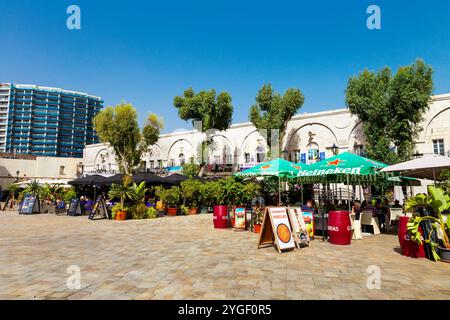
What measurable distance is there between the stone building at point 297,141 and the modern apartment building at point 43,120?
93.7 meters

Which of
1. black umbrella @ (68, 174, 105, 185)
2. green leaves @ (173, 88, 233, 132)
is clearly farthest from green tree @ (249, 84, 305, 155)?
black umbrella @ (68, 174, 105, 185)

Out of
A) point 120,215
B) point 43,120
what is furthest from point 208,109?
point 43,120

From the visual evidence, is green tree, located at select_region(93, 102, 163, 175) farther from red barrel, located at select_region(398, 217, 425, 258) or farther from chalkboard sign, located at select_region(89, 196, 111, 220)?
red barrel, located at select_region(398, 217, 425, 258)

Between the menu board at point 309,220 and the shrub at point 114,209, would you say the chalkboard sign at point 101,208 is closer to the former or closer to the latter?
the shrub at point 114,209

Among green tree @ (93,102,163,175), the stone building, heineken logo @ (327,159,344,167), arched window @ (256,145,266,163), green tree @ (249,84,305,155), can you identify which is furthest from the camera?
green tree @ (93,102,163,175)

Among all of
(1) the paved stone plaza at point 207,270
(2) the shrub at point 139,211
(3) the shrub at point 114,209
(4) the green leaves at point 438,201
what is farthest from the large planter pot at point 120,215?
(4) the green leaves at point 438,201

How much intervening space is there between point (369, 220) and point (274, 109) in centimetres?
1882

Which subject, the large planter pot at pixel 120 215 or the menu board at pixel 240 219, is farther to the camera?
the large planter pot at pixel 120 215

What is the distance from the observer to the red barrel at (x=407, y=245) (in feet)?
21.4

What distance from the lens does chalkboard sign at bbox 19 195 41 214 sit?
60.7ft

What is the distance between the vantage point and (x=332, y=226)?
27.0 ft

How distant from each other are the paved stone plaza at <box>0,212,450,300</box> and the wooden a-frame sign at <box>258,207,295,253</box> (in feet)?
0.91

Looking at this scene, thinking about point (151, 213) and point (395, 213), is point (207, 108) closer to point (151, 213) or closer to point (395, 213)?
point (151, 213)
